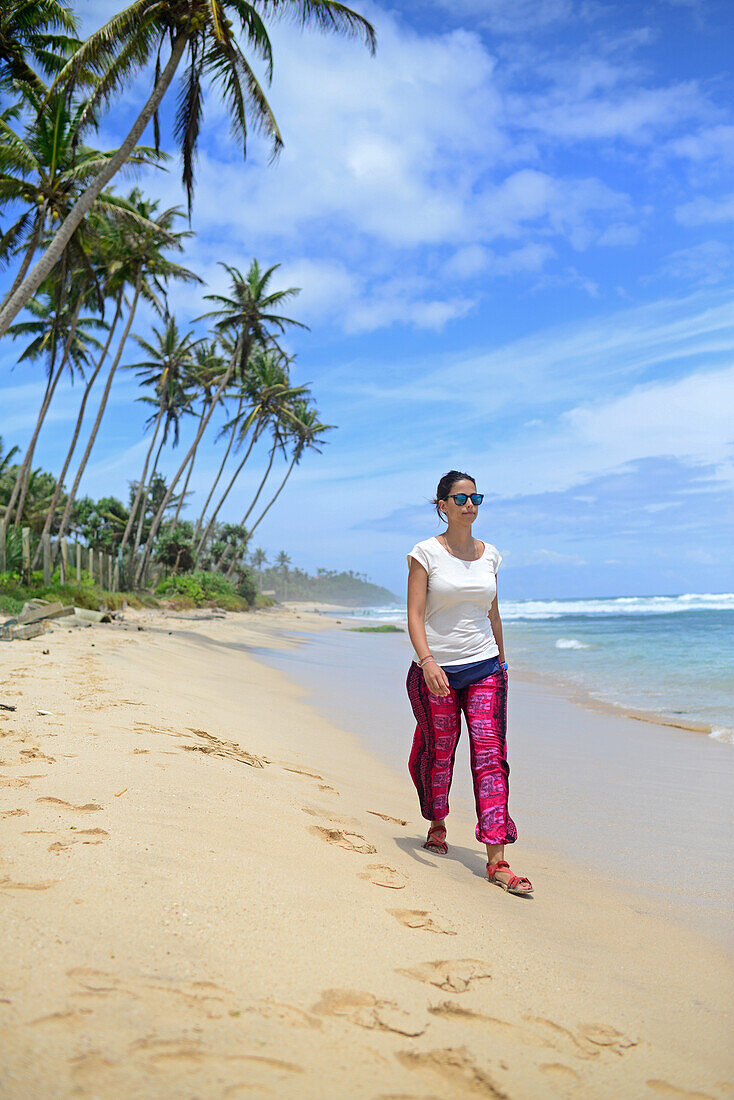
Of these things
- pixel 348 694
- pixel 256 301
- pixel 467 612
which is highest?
pixel 256 301

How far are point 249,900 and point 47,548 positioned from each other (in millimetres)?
18237

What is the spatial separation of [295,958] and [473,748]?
157cm

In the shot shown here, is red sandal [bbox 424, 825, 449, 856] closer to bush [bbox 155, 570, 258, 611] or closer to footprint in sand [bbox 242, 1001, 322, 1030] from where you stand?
footprint in sand [bbox 242, 1001, 322, 1030]

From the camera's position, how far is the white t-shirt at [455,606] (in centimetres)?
324

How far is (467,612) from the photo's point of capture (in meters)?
3.28

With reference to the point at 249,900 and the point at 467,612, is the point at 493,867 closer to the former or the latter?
the point at 467,612

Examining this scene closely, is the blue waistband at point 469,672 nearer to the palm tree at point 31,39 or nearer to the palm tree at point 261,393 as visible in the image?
the palm tree at point 31,39

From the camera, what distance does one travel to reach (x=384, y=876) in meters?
2.61

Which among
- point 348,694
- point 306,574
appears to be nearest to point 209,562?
point 348,694

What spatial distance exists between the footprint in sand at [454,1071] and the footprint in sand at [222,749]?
8.87 ft

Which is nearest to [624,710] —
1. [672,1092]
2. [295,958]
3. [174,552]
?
[672,1092]

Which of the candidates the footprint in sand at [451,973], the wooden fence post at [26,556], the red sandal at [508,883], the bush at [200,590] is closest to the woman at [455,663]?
the red sandal at [508,883]

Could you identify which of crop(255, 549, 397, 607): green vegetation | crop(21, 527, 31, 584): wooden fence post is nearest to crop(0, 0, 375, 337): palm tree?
crop(21, 527, 31, 584): wooden fence post

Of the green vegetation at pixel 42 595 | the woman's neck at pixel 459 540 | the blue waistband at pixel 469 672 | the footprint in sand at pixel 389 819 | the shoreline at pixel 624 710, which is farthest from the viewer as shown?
the green vegetation at pixel 42 595
